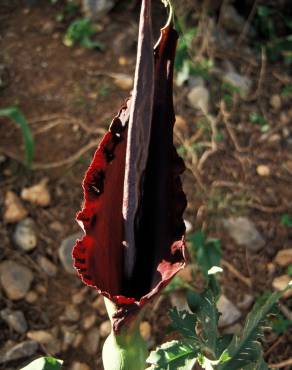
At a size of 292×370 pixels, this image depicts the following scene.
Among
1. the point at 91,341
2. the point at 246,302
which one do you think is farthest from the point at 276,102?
the point at 91,341

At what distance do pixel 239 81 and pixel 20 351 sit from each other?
3.50ft

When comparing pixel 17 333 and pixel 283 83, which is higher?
pixel 283 83

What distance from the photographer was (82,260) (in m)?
0.67

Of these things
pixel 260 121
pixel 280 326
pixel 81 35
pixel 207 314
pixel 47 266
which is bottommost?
pixel 280 326

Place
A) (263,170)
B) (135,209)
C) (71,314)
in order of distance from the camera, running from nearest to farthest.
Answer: (135,209)
(71,314)
(263,170)

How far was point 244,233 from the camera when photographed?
4.62 feet

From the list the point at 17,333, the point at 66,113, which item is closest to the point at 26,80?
the point at 66,113

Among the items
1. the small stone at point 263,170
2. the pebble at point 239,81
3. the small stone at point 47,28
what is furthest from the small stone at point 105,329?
the small stone at point 47,28

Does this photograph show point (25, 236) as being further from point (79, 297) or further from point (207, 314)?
point (207, 314)

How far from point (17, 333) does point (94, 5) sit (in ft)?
3.71

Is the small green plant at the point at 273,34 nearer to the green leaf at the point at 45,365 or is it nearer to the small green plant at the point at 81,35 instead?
the small green plant at the point at 81,35

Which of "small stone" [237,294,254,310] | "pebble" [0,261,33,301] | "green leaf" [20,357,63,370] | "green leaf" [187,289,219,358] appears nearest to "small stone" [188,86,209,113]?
"small stone" [237,294,254,310]

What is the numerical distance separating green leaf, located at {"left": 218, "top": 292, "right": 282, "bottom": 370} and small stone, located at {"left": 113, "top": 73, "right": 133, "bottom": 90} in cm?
105

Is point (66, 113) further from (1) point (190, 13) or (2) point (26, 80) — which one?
(1) point (190, 13)
